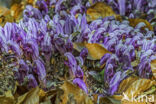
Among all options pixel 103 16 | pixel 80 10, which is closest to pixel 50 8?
pixel 80 10

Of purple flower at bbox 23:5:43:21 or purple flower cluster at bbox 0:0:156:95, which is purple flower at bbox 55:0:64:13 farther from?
purple flower cluster at bbox 0:0:156:95

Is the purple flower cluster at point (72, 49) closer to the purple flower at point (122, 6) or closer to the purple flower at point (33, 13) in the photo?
the purple flower at point (33, 13)

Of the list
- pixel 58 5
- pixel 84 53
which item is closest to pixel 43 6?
pixel 58 5

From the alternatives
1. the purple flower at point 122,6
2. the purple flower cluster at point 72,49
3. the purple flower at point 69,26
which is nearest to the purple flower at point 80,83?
the purple flower cluster at point 72,49

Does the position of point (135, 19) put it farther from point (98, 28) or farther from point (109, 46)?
point (109, 46)

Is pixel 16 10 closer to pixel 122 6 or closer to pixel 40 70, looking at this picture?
pixel 122 6
